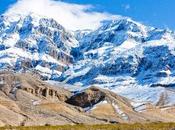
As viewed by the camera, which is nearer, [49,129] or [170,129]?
[170,129]

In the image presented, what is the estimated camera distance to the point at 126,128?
2148 inches

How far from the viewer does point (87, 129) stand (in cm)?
5397

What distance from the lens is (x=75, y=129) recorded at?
5306 centimetres

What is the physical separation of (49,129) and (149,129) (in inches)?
386

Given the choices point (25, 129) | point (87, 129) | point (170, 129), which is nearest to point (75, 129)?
point (87, 129)

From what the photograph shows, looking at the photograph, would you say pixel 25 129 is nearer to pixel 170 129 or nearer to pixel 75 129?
pixel 75 129

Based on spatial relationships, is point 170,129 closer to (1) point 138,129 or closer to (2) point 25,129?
(1) point 138,129

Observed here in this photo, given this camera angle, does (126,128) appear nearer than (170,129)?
No

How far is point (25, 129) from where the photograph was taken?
5438 cm

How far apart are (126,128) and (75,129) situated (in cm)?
509

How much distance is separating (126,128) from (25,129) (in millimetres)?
9678

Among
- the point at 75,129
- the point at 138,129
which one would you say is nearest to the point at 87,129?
the point at 75,129

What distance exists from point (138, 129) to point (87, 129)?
485 cm

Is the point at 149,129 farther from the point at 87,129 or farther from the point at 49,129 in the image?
the point at 49,129
